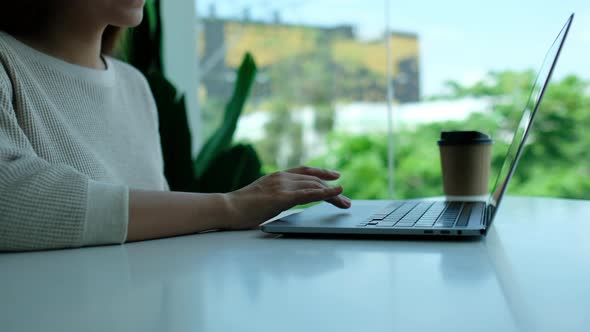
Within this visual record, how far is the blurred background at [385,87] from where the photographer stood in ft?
14.4

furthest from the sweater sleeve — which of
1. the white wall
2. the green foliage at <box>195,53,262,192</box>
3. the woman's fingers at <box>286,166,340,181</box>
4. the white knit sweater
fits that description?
the white wall

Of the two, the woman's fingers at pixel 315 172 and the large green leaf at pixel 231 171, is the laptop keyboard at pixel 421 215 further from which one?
the large green leaf at pixel 231 171

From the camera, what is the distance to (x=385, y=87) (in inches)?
192

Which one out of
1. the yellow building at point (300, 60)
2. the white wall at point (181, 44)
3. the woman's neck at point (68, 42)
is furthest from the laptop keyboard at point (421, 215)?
the yellow building at point (300, 60)

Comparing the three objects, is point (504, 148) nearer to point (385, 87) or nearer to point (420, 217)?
point (385, 87)

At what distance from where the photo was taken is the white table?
0.37 meters

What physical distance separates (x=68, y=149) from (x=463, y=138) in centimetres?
77

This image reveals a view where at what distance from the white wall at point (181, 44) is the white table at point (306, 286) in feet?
8.31

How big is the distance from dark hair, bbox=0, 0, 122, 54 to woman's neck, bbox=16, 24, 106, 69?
0.01m

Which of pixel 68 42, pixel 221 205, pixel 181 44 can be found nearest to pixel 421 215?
pixel 221 205

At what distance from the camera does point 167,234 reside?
79 centimetres

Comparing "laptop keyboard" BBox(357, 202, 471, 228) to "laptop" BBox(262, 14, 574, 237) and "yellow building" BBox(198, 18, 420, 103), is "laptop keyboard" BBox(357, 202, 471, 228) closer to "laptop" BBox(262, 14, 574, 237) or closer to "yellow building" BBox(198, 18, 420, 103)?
"laptop" BBox(262, 14, 574, 237)

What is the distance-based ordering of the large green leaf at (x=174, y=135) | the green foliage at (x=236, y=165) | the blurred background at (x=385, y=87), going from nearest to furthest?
1. the large green leaf at (x=174, y=135)
2. the green foliage at (x=236, y=165)
3. the blurred background at (x=385, y=87)

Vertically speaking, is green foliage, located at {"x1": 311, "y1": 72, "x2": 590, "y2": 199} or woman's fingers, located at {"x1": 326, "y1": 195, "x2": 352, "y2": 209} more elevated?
woman's fingers, located at {"x1": 326, "y1": 195, "x2": 352, "y2": 209}
